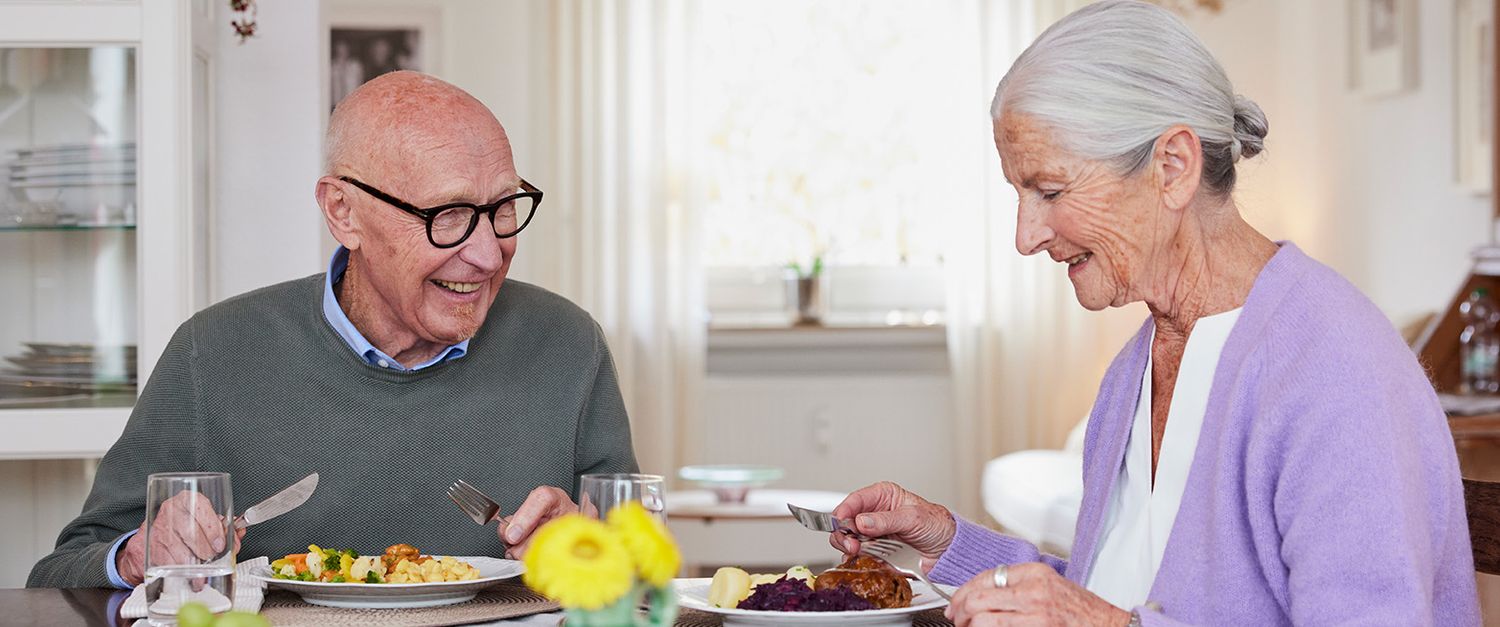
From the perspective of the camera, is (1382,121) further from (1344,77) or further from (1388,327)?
(1388,327)

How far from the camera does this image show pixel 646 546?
76 centimetres

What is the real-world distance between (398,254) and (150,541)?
1.99ft

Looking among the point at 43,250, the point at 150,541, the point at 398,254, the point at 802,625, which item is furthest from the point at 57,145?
the point at 802,625

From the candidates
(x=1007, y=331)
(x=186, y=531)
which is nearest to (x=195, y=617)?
(x=186, y=531)

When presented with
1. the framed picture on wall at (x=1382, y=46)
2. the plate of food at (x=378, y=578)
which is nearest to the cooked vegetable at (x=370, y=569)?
the plate of food at (x=378, y=578)

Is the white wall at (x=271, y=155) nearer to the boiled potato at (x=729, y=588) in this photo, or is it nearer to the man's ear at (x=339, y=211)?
the man's ear at (x=339, y=211)

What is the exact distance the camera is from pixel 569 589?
74 centimetres

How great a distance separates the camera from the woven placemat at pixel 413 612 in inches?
52.6

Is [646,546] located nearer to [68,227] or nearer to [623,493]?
[623,493]

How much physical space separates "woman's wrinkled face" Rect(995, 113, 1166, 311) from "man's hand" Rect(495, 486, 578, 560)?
0.54m

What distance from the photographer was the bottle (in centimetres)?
360

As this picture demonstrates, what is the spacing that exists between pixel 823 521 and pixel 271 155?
1736 millimetres

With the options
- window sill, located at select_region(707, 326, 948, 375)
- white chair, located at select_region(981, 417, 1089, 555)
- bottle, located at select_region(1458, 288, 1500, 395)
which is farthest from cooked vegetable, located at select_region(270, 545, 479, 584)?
window sill, located at select_region(707, 326, 948, 375)

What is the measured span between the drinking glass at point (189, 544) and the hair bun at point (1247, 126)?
3.22 ft
